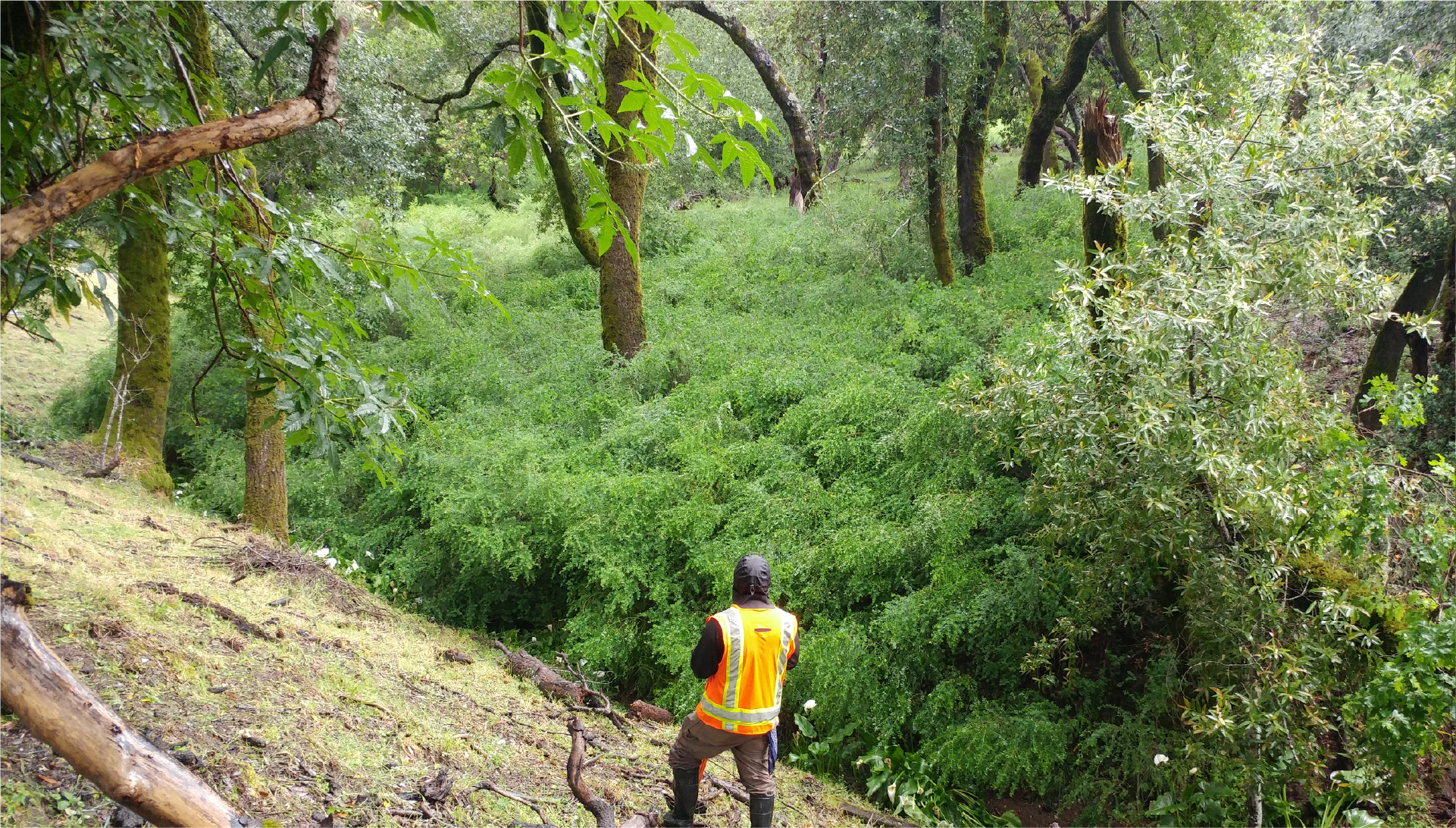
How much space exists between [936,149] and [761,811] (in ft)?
33.1

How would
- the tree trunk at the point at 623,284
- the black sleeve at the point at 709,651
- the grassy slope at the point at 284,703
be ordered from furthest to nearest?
the tree trunk at the point at 623,284 < the black sleeve at the point at 709,651 < the grassy slope at the point at 284,703

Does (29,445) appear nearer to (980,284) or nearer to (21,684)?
(21,684)

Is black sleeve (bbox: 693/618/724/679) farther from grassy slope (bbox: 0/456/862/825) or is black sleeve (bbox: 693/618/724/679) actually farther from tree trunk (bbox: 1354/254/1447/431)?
tree trunk (bbox: 1354/254/1447/431)

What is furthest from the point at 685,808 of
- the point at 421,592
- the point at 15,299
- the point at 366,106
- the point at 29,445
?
the point at 366,106

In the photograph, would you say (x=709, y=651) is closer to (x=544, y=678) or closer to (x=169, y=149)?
(x=169, y=149)

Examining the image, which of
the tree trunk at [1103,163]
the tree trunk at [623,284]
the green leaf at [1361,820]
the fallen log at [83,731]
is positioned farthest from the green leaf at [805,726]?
the tree trunk at [623,284]

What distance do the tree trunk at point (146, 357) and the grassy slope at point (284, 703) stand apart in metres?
2.34

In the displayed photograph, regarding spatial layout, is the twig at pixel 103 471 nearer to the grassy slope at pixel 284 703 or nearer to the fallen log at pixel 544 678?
the grassy slope at pixel 284 703

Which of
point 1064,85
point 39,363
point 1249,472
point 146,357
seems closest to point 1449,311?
point 1064,85

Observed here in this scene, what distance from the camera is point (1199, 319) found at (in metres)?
4.55

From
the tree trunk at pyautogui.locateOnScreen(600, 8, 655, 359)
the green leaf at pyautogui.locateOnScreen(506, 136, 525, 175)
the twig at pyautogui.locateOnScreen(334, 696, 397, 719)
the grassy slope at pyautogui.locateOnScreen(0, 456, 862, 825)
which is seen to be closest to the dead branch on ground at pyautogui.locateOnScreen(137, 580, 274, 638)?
the grassy slope at pyautogui.locateOnScreen(0, 456, 862, 825)

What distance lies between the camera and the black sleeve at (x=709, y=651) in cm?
376

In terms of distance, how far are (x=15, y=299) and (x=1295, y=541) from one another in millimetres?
5931

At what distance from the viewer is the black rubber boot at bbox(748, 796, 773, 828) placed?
13.1 feet
